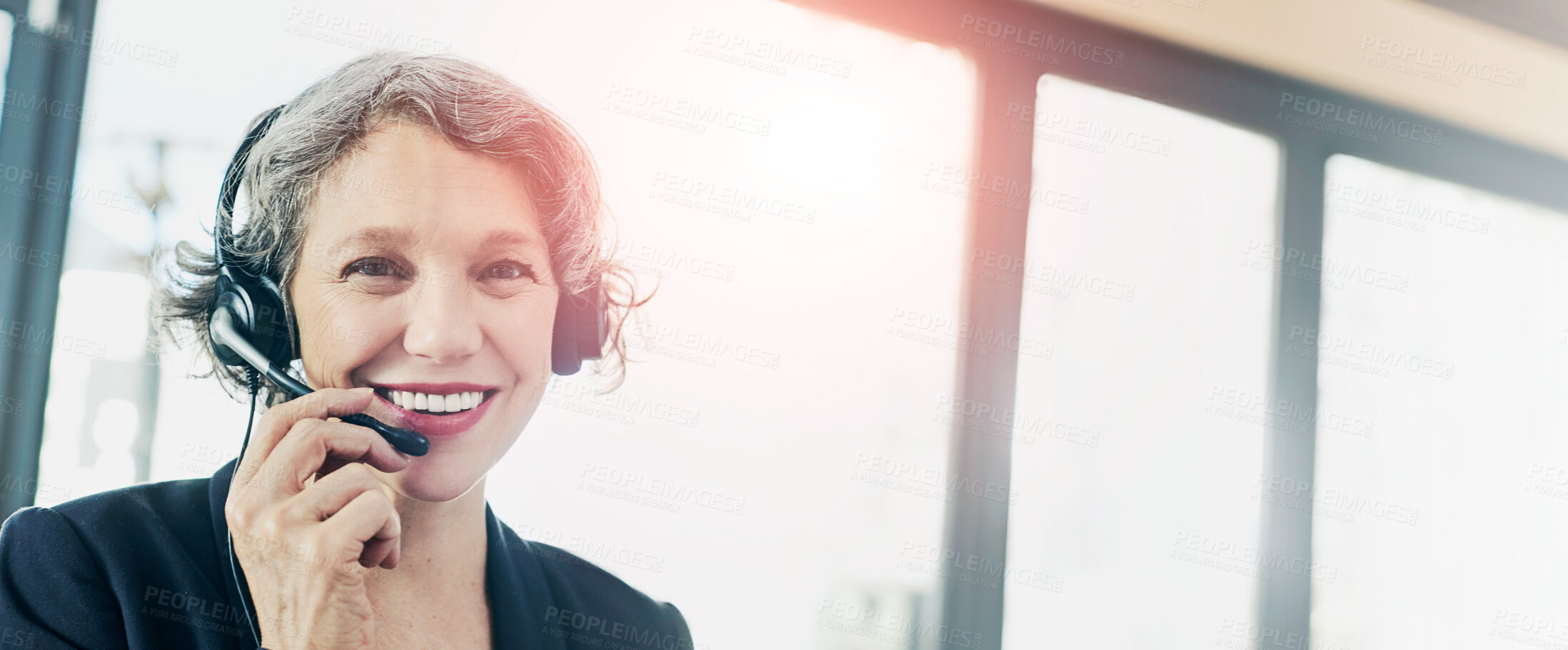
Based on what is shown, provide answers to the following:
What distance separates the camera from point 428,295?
4.35 ft

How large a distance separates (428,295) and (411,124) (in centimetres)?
25

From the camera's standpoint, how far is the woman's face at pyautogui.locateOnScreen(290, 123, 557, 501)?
1303 mm

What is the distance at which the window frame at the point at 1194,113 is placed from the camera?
67.4 inches

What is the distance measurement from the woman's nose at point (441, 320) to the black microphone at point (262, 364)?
11 centimetres

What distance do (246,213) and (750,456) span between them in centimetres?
82

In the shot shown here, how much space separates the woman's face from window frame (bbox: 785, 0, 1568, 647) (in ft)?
2.24
